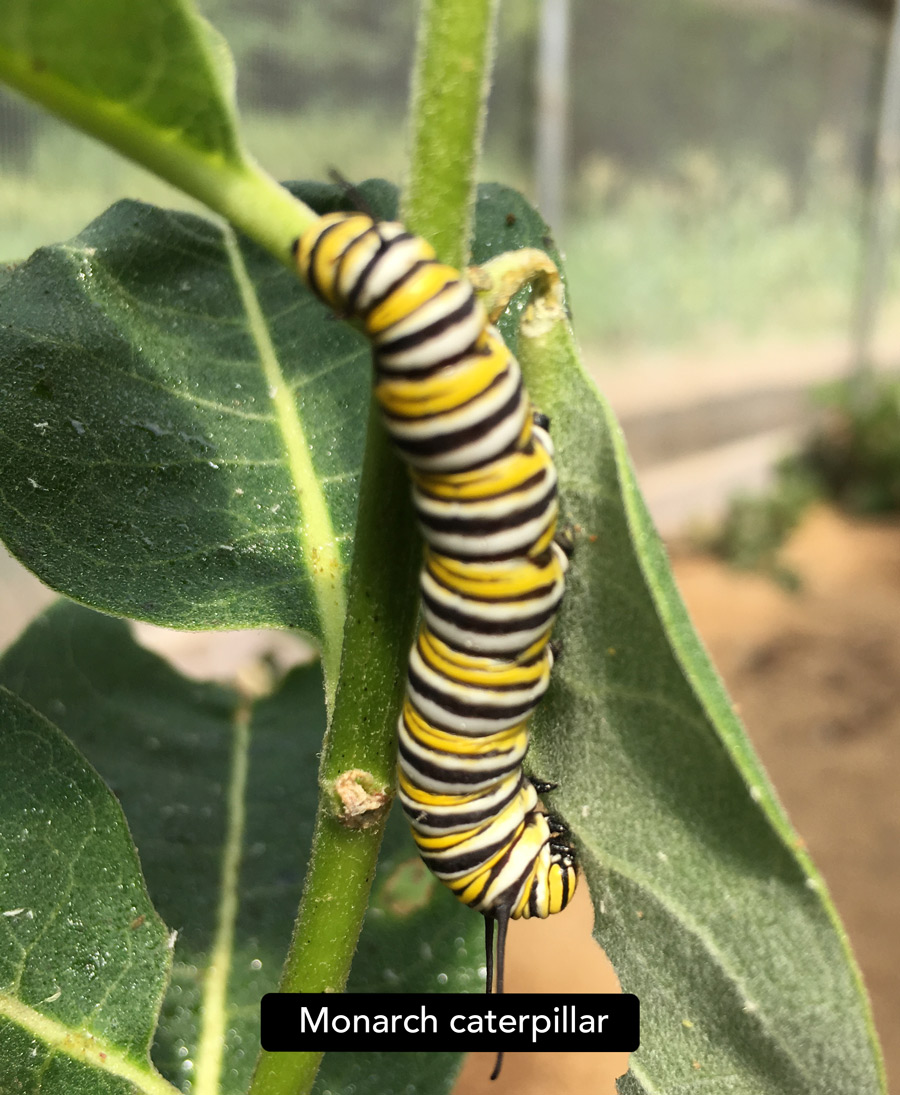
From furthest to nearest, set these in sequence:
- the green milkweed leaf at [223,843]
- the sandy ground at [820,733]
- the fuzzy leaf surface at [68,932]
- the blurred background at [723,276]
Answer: the blurred background at [723,276] < the sandy ground at [820,733] < the green milkweed leaf at [223,843] < the fuzzy leaf surface at [68,932]

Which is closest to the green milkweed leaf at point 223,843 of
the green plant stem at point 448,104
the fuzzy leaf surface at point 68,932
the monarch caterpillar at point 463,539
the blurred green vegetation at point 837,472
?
the fuzzy leaf surface at point 68,932

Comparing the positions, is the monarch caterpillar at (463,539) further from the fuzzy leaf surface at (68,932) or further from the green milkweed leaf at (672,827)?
the fuzzy leaf surface at (68,932)

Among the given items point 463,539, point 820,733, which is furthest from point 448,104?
point 820,733

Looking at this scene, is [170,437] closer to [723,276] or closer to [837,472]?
[723,276]

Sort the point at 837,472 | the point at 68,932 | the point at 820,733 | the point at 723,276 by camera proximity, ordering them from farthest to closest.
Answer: the point at 837,472 < the point at 723,276 < the point at 820,733 < the point at 68,932

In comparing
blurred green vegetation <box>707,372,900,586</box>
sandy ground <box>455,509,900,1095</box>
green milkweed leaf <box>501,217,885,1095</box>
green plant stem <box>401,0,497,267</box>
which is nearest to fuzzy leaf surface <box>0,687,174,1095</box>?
green milkweed leaf <box>501,217,885,1095</box>

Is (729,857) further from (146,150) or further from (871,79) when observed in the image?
(871,79)
